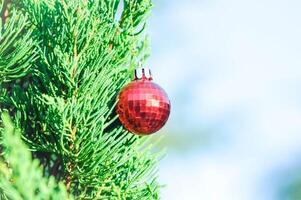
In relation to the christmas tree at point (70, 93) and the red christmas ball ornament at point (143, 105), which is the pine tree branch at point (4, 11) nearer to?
the christmas tree at point (70, 93)

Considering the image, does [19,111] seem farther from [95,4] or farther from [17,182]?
[17,182]

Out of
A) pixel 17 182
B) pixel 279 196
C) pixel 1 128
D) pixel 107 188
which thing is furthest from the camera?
pixel 279 196

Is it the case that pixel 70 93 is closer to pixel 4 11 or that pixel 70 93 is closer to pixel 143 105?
pixel 143 105

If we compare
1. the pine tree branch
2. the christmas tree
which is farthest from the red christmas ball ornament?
the pine tree branch

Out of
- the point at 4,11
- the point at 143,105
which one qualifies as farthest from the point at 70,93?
the point at 4,11

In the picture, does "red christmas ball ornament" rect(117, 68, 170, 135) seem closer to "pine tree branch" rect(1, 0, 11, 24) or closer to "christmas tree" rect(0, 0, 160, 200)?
"christmas tree" rect(0, 0, 160, 200)

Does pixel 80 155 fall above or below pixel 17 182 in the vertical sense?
above

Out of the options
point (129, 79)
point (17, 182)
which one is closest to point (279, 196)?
point (129, 79)

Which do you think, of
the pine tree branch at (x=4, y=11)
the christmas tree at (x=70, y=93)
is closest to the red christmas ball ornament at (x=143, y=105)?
the christmas tree at (x=70, y=93)
